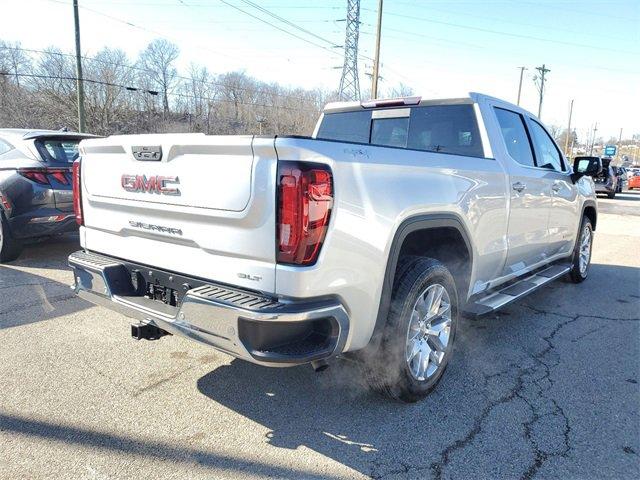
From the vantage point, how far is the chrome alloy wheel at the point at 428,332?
3.00 metres

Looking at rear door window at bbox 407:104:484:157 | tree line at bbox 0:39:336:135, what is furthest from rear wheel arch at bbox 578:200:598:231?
tree line at bbox 0:39:336:135

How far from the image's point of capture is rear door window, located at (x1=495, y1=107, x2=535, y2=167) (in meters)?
4.20

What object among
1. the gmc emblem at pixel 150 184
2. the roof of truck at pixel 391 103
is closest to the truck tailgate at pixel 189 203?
the gmc emblem at pixel 150 184

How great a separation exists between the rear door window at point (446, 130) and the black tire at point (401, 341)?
1346 mm

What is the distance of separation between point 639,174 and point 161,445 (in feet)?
126

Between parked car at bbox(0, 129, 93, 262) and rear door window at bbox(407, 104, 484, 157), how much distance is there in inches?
180

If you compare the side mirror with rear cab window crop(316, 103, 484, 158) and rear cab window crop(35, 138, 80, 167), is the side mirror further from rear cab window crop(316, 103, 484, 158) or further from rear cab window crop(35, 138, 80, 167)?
rear cab window crop(35, 138, 80, 167)

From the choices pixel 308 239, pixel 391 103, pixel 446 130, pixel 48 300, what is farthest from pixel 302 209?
pixel 48 300

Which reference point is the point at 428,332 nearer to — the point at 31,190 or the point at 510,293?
the point at 510,293

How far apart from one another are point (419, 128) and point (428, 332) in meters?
1.90

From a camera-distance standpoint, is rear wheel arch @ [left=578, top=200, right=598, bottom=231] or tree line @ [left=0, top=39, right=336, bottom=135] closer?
rear wheel arch @ [left=578, top=200, right=598, bottom=231]

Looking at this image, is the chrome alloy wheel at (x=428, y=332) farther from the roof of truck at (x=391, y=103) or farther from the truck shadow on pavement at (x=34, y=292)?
the truck shadow on pavement at (x=34, y=292)

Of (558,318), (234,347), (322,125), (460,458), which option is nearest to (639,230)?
(558,318)

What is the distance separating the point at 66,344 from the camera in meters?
3.83
